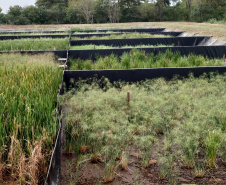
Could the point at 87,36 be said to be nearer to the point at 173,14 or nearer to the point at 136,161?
the point at 136,161

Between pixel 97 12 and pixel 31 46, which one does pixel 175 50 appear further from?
pixel 97 12

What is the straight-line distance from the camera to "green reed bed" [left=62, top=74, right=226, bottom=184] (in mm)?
3314

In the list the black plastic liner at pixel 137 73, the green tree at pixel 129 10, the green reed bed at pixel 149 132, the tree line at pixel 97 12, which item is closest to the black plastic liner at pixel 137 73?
the black plastic liner at pixel 137 73

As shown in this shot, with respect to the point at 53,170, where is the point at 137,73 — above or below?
above

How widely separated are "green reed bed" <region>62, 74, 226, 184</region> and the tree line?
32.2 meters

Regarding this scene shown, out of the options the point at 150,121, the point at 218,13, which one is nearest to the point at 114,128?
the point at 150,121

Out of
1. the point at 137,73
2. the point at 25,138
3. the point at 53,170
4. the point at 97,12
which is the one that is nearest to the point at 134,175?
the point at 53,170

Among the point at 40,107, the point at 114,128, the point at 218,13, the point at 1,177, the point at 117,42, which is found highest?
the point at 218,13

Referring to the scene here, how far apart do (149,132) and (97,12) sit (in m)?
36.6

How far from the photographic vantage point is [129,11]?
3831 centimetres

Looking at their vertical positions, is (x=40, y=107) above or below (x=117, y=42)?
below

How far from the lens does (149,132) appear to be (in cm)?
406

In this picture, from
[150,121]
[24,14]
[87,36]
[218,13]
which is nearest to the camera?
[150,121]

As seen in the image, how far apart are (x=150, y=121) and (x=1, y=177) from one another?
7.60 feet
